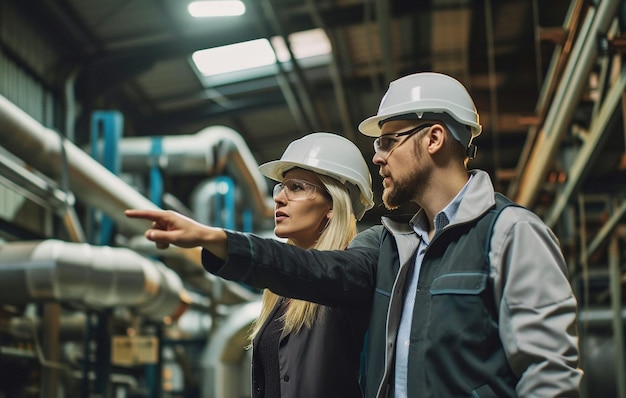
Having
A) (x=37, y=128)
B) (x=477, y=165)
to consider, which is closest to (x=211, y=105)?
(x=477, y=165)

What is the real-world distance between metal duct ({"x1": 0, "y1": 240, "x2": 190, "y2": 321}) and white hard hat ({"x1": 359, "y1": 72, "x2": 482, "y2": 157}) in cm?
377

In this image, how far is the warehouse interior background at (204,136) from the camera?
519 centimetres

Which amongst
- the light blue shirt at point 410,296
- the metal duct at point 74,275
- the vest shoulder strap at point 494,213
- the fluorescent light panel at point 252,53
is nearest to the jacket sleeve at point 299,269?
the light blue shirt at point 410,296

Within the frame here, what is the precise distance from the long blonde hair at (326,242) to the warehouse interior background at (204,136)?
7.38ft

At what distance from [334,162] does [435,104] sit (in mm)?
464

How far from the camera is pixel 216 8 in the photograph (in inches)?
310

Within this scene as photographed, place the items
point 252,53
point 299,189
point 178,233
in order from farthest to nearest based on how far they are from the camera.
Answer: point 252,53, point 299,189, point 178,233

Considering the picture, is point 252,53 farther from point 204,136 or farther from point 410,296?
point 410,296

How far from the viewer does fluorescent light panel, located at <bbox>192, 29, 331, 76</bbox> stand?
8.78 m

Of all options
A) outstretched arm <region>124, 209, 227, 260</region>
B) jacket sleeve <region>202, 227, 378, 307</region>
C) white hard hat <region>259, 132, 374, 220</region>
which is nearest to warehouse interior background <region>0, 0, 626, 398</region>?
white hard hat <region>259, 132, 374, 220</region>

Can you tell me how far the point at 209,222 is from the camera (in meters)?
9.62

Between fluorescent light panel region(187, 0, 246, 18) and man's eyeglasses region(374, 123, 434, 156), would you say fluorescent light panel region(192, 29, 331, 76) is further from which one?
man's eyeglasses region(374, 123, 434, 156)

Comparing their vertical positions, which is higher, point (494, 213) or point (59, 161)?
point (59, 161)

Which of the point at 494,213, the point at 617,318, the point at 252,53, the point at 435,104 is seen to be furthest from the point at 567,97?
the point at 252,53
